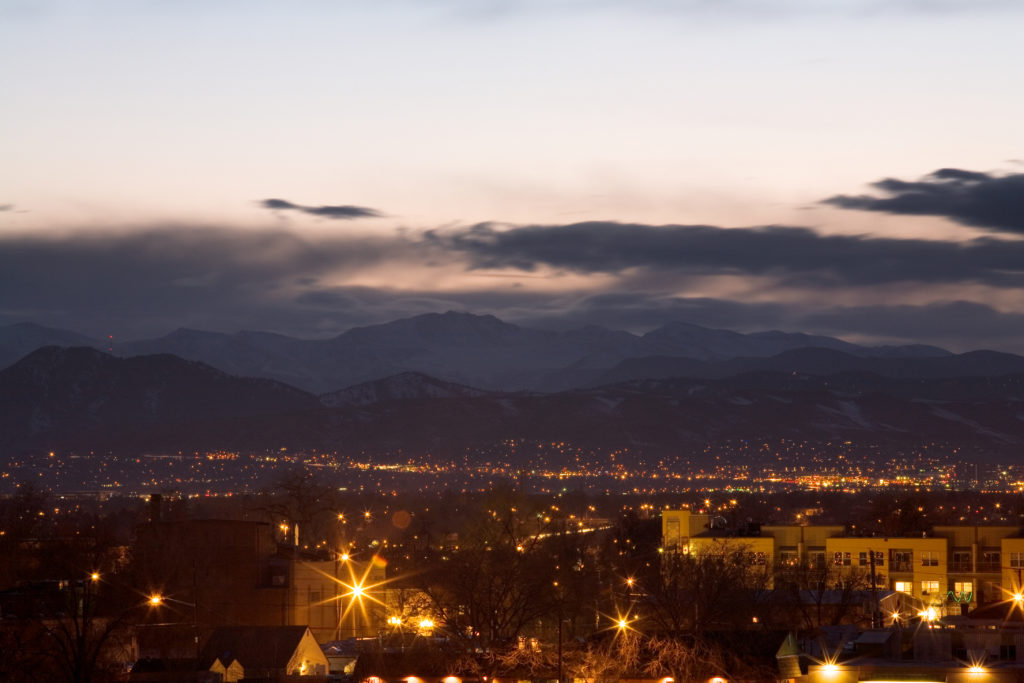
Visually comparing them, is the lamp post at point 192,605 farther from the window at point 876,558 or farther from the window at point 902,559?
the window at point 902,559

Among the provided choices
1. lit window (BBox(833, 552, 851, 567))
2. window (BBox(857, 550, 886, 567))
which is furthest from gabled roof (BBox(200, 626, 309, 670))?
lit window (BBox(833, 552, 851, 567))

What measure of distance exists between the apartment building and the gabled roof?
42.3 m

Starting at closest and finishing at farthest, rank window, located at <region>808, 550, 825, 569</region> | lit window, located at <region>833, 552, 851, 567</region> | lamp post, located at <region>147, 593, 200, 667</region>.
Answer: lamp post, located at <region>147, 593, 200, 667</region>, window, located at <region>808, 550, 825, 569</region>, lit window, located at <region>833, 552, 851, 567</region>

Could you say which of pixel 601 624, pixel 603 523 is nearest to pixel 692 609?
pixel 601 624

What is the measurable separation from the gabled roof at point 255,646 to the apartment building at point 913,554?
42.3 m

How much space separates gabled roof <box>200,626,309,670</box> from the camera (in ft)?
207

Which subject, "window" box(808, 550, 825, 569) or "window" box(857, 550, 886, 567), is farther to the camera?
"window" box(857, 550, 886, 567)

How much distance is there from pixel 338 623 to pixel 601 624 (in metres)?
12.8

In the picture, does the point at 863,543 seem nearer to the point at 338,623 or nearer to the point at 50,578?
the point at 338,623

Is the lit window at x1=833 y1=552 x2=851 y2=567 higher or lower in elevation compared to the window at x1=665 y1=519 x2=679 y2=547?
lower

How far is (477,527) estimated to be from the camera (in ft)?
327

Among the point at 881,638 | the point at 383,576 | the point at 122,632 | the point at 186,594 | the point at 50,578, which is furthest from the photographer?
the point at 383,576

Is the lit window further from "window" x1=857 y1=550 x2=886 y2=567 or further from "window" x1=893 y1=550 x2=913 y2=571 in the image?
"window" x1=893 y1=550 x2=913 y2=571

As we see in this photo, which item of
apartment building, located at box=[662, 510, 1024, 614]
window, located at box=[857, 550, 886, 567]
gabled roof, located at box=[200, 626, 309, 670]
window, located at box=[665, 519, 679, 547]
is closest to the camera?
gabled roof, located at box=[200, 626, 309, 670]
